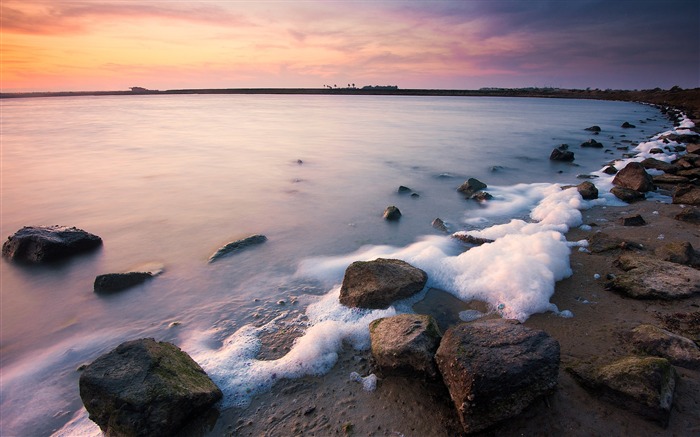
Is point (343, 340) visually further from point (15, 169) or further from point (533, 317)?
point (15, 169)

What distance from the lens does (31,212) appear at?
8.80 meters

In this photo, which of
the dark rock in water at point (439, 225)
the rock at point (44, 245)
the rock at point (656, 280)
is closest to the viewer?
the rock at point (656, 280)

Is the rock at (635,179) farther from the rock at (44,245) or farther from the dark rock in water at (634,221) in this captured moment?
the rock at (44,245)

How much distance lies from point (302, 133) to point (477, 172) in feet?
44.9

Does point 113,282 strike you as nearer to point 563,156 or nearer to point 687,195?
point 687,195

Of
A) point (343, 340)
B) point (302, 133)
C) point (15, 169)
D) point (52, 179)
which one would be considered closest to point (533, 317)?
point (343, 340)

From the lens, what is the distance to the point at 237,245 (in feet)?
20.7

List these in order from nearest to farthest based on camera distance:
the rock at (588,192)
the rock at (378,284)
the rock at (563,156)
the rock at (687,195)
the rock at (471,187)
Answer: the rock at (378,284)
the rock at (687,195)
the rock at (588,192)
the rock at (471,187)
the rock at (563,156)

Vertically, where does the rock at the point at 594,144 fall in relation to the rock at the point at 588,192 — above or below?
below

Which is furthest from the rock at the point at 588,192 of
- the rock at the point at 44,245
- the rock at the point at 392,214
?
the rock at the point at 44,245

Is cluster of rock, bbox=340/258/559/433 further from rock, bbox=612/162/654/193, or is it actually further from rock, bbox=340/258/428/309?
rock, bbox=612/162/654/193

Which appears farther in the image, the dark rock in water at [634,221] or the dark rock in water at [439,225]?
the dark rock in water at [439,225]

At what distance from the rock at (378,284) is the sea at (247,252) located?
145mm

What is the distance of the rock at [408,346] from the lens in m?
3.04
